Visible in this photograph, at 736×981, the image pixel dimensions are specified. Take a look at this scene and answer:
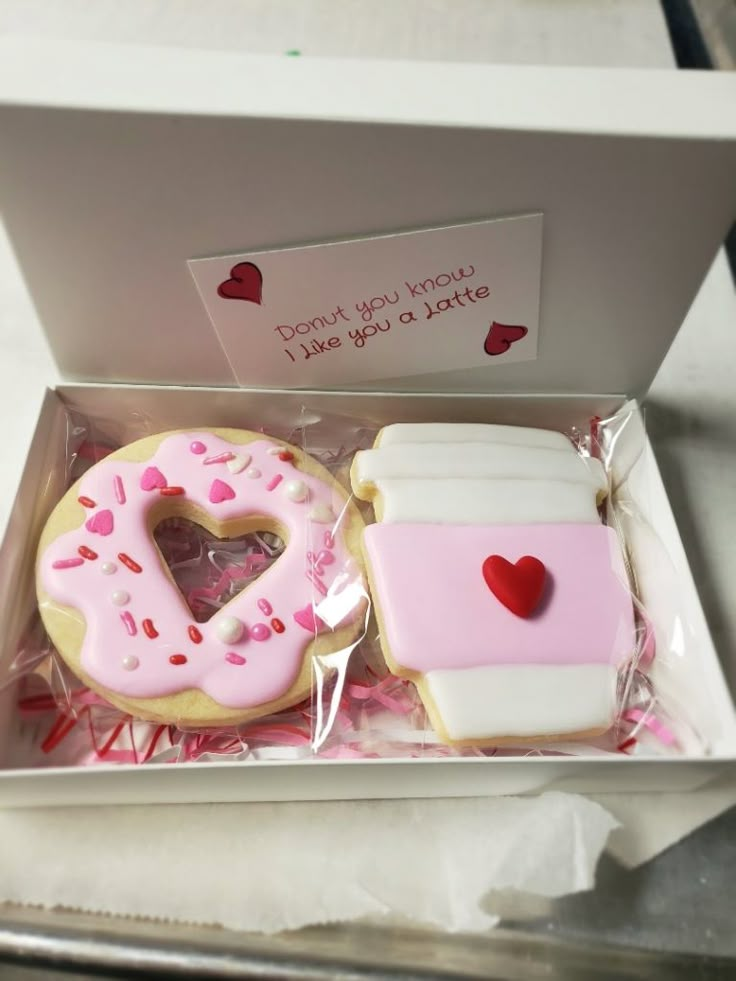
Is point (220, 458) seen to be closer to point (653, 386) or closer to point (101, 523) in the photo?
point (101, 523)

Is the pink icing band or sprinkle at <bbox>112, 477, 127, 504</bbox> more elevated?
sprinkle at <bbox>112, 477, 127, 504</bbox>

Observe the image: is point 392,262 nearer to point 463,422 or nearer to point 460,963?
point 463,422

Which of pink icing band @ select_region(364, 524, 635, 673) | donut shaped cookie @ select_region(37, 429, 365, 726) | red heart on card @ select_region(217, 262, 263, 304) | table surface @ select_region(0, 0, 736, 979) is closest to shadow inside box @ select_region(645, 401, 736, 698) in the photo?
table surface @ select_region(0, 0, 736, 979)

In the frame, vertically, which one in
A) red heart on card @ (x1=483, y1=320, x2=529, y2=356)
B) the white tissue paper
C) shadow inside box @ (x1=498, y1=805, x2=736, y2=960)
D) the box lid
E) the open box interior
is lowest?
shadow inside box @ (x1=498, y1=805, x2=736, y2=960)

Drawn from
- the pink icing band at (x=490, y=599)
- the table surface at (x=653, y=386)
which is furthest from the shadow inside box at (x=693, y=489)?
the pink icing band at (x=490, y=599)

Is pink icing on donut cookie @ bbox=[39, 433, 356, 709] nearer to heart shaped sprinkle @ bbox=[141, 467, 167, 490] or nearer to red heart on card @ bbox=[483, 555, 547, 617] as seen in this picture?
heart shaped sprinkle @ bbox=[141, 467, 167, 490]

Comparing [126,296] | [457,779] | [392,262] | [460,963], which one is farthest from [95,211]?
[460,963]

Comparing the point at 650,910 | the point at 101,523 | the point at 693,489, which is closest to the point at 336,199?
the point at 101,523
